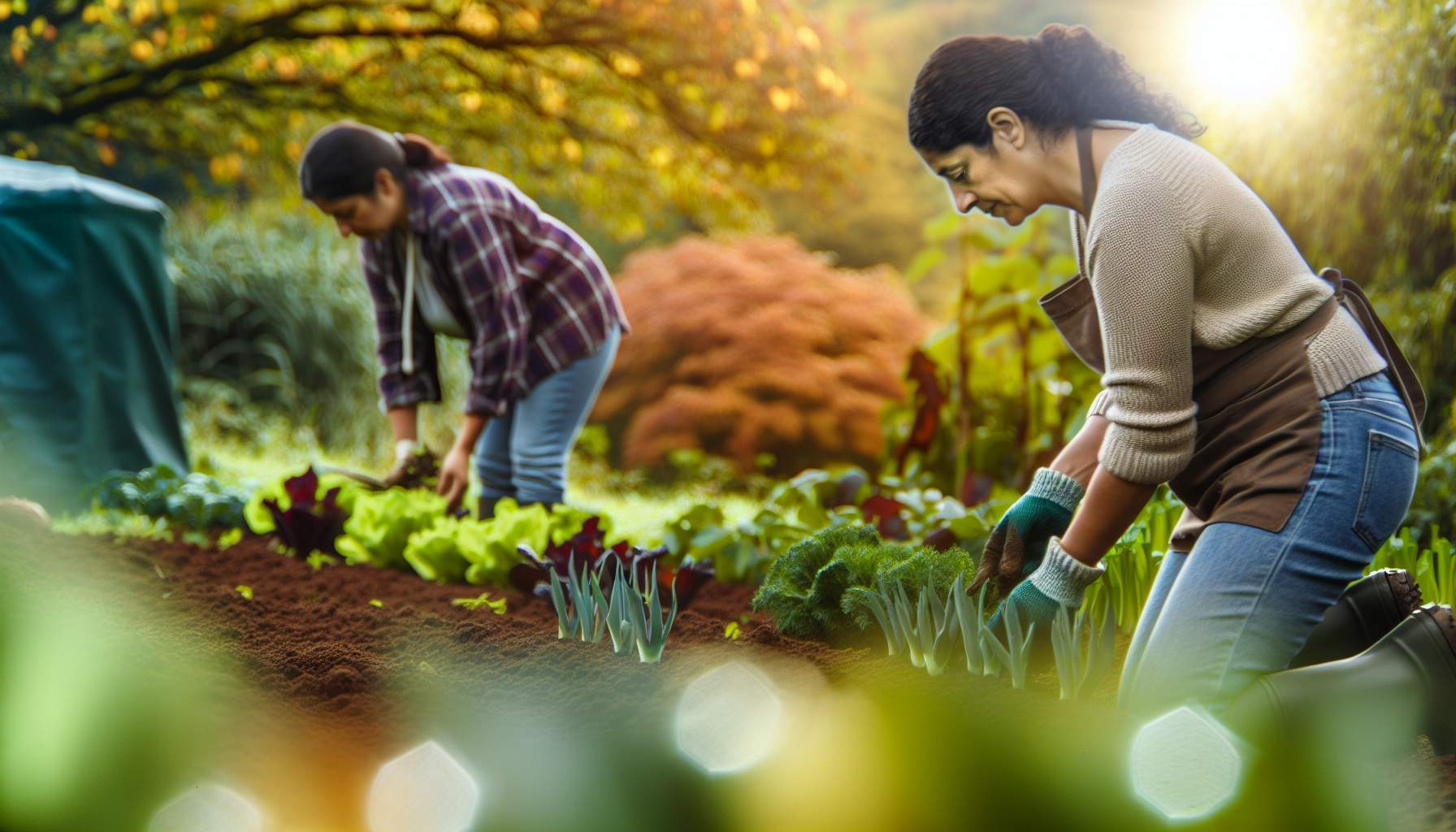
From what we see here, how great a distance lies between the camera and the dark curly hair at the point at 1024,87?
1.57 meters

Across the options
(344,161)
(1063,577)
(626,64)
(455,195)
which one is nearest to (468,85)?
(626,64)

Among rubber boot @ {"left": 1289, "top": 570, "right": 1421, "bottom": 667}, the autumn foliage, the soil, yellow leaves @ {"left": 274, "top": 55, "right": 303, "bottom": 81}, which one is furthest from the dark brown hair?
the autumn foliage

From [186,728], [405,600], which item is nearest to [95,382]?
[405,600]

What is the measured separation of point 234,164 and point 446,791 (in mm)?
6120

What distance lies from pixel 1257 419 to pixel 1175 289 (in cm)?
22

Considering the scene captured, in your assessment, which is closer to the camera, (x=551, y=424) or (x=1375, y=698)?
(x=1375, y=698)

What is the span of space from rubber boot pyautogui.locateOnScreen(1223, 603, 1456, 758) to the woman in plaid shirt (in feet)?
7.02

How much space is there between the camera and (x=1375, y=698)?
1.44m

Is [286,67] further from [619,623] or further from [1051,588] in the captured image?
[1051,588]

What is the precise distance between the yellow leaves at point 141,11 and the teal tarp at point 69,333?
3.31 ft

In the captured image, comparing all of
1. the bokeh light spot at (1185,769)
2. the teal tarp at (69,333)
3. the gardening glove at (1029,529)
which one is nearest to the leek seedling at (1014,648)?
the gardening glove at (1029,529)

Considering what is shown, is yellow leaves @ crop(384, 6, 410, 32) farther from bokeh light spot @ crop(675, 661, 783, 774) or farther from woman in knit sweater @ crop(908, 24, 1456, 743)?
bokeh light spot @ crop(675, 661, 783, 774)

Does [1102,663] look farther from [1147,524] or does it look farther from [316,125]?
[316,125]

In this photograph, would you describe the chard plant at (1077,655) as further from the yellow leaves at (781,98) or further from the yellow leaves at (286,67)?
the yellow leaves at (286,67)
